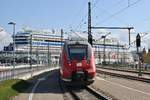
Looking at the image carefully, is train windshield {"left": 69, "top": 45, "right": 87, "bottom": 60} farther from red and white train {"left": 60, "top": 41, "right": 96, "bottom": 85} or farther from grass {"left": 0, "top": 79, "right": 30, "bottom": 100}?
grass {"left": 0, "top": 79, "right": 30, "bottom": 100}

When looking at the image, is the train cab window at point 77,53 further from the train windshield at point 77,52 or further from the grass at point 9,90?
the grass at point 9,90

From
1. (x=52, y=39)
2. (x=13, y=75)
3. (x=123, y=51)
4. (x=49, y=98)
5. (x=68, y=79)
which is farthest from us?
(x=123, y=51)

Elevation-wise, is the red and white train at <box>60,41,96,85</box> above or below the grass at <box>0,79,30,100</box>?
above

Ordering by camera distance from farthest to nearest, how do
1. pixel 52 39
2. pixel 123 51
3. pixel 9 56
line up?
pixel 123 51 → pixel 52 39 → pixel 9 56

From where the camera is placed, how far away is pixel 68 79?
27.2 meters

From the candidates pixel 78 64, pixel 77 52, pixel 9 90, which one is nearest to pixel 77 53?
pixel 77 52

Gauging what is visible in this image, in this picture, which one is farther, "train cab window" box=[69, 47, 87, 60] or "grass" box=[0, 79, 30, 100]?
"train cab window" box=[69, 47, 87, 60]

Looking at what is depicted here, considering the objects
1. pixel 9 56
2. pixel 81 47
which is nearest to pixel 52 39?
pixel 9 56

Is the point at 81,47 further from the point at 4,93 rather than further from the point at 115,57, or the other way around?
the point at 115,57

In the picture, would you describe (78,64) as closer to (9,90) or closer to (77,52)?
(77,52)

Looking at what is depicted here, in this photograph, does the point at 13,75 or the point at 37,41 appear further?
the point at 37,41

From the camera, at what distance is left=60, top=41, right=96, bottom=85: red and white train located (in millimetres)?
27172

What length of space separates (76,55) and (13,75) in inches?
657

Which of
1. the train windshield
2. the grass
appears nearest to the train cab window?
the train windshield
